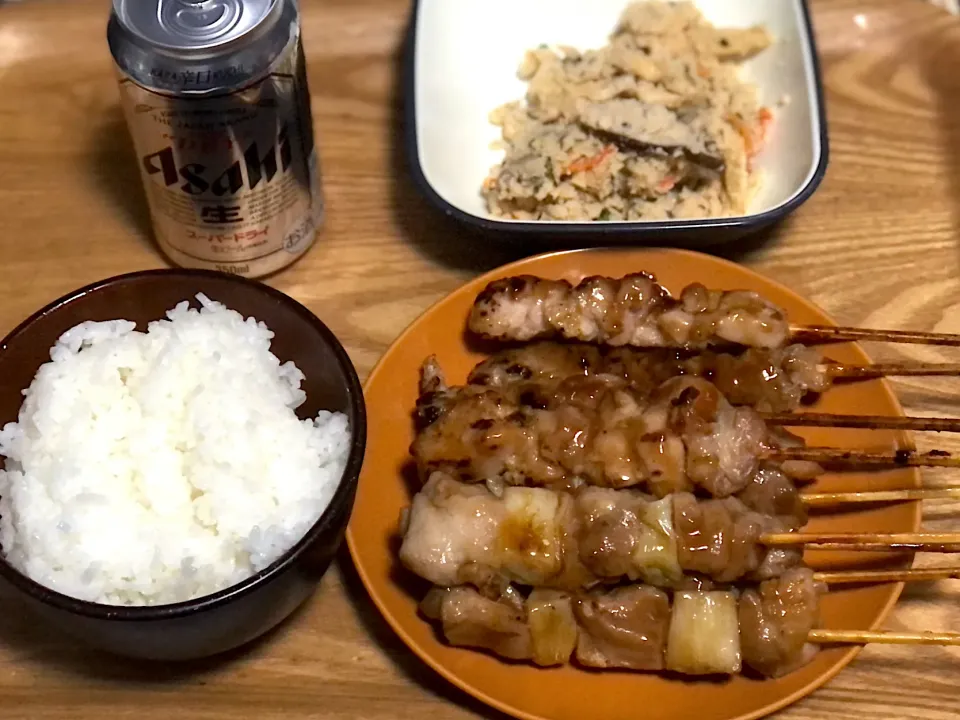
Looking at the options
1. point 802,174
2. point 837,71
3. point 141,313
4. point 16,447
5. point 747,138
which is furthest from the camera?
point 837,71

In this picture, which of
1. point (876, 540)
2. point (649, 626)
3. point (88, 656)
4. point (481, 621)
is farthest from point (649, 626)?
point (88, 656)

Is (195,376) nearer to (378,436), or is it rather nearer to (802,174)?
(378,436)

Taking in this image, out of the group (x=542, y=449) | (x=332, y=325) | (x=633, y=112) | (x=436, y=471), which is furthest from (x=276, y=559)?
(x=633, y=112)

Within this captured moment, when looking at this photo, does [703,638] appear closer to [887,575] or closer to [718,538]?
[718,538]

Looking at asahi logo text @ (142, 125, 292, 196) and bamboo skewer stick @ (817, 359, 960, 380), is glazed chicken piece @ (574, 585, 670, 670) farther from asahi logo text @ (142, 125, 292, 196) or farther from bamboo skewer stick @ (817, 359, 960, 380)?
asahi logo text @ (142, 125, 292, 196)

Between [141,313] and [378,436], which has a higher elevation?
[141,313]
